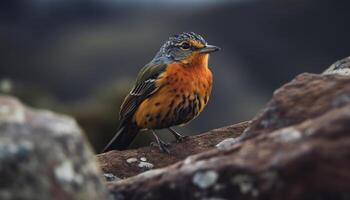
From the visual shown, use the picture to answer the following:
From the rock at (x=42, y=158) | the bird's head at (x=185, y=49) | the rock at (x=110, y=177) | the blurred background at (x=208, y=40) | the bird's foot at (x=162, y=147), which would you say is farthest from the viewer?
the blurred background at (x=208, y=40)

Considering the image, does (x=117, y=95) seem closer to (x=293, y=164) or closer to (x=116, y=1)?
(x=293, y=164)

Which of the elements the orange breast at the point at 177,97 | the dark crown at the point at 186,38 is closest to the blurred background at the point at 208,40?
the dark crown at the point at 186,38

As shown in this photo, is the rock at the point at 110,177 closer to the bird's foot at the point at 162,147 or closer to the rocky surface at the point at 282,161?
the bird's foot at the point at 162,147

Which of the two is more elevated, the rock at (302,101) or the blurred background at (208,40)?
the rock at (302,101)

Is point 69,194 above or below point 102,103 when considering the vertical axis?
above

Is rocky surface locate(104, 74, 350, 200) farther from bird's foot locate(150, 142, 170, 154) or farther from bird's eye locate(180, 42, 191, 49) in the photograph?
bird's eye locate(180, 42, 191, 49)

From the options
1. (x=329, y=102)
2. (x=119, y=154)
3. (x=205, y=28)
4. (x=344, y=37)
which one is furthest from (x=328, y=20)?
(x=329, y=102)

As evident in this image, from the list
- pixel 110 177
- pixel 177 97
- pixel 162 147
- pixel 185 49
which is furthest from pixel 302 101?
pixel 185 49

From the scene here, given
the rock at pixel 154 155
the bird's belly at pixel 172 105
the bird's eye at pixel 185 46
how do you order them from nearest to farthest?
the rock at pixel 154 155
the bird's belly at pixel 172 105
the bird's eye at pixel 185 46

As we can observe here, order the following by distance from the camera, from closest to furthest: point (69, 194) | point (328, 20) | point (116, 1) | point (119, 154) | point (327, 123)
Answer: point (69, 194) → point (327, 123) → point (119, 154) → point (328, 20) → point (116, 1)
